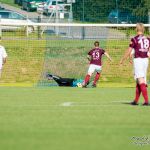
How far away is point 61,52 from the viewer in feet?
108

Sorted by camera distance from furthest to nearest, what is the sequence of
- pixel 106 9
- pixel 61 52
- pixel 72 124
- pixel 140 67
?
pixel 106 9 → pixel 61 52 → pixel 140 67 → pixel 72 124

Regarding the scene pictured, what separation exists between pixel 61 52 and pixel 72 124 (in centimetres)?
2007

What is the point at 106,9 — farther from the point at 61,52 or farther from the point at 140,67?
the point at 140,67

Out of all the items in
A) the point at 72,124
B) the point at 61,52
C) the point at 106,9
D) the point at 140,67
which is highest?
the point at 106,9

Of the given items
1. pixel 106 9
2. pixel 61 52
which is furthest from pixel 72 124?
pixel 106 9

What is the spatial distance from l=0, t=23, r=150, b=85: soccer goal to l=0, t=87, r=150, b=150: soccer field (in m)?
12.8

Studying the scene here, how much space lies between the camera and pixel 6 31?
36406 mm

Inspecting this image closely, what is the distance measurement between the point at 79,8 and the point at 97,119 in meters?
22.7

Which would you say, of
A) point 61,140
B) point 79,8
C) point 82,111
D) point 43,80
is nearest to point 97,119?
point 82,111

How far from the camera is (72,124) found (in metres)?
13.0

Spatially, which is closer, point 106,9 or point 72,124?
point 72,124

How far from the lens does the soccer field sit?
10867 mm

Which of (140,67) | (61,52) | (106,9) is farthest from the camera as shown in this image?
(106,9)

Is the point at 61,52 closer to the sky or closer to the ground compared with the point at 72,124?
closer to the ground
